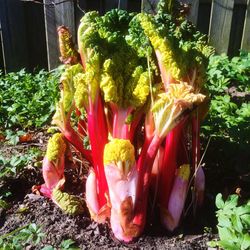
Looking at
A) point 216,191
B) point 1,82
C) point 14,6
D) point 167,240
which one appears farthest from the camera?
point 14,6

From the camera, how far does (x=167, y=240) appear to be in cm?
173

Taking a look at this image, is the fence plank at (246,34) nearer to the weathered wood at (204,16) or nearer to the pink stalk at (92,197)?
the weathered wood at (204,16)

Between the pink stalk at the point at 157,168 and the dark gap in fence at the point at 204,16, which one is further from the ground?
the dark gap in fence at the point at 204,16

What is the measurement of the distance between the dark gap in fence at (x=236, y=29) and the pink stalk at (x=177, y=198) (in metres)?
3.40

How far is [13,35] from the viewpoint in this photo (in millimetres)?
4375

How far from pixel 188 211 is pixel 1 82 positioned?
2.27 meters

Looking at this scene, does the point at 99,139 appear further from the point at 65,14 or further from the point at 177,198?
the point at 65,14

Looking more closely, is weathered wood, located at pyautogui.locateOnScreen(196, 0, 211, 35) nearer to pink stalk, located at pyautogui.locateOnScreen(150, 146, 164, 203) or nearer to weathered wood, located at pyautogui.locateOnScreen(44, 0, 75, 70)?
weathered wood, located at pyautogui.locateOnScreen(44, 0, 75, 70)

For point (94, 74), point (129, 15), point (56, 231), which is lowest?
point (56, 231)

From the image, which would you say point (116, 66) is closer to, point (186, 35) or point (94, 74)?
point (94, 74)

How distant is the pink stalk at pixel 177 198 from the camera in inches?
68.1

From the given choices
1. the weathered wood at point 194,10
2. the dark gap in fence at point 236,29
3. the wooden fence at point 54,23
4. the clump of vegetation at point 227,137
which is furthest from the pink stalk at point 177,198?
the dark gap in fence at point 236,29

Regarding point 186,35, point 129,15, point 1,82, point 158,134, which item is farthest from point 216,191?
point 1,82

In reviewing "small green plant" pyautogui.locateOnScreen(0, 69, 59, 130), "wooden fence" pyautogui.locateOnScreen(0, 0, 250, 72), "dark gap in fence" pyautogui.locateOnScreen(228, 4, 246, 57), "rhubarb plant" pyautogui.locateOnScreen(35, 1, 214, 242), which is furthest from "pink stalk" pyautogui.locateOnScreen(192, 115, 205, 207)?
"dark gap in fence" pyautogui.locateOnScreen(228, 4, 246, 57)
